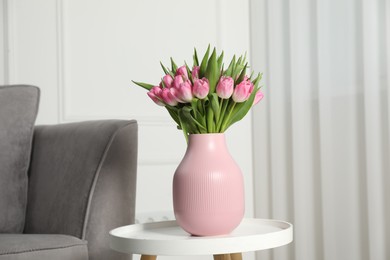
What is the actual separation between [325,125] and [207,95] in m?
1.27

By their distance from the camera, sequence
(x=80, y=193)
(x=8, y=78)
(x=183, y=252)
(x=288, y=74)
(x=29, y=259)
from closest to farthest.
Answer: (x=183, y=252) → (x=29, y=259) → (x=80, y=193) → (x=8, y=78) → (x=288, y=74)

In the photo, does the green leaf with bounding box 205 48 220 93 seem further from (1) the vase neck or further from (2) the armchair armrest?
(2) the armchair armrest

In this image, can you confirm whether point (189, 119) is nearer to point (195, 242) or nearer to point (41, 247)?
point (195, 242)

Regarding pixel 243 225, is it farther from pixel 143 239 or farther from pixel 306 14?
→ pixel 306 14

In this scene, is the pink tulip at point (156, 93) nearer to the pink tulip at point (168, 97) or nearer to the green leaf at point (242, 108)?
the pink tulip at point (168, 97)

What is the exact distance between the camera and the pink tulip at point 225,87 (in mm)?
1399

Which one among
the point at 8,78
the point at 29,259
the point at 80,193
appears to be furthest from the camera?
the point at 8,78

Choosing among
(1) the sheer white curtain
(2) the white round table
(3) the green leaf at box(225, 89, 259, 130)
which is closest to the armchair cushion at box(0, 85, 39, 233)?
(2) the white round table

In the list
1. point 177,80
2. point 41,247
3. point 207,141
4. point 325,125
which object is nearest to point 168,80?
point 177,80

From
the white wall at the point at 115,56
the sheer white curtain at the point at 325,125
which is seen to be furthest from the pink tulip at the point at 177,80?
the white wall at the point at 115,56

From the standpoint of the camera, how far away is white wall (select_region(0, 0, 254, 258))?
2.61 meters

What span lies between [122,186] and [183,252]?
0.51 m

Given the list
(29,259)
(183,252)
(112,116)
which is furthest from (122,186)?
(112,116)

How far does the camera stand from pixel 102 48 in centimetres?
269
